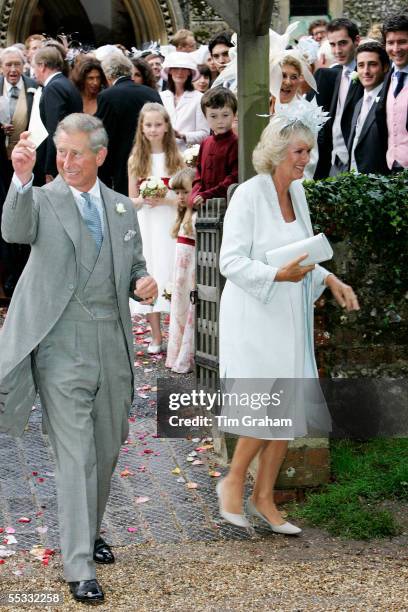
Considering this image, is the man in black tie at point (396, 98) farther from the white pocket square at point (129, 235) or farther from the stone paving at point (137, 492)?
the white pocket square at point (129, 235)

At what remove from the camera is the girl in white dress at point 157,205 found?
9.12m

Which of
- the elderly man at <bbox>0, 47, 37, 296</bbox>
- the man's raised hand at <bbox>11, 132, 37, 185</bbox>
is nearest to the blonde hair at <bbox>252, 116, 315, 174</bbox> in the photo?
the man's raised hand at <bbox>11, 132, 37, 185</bbox>

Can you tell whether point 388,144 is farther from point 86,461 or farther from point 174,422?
point 86,461

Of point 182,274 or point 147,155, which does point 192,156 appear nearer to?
point 147,155

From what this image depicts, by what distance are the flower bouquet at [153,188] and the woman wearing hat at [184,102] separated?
4.60 ft

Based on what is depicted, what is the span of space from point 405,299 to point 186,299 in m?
2.05

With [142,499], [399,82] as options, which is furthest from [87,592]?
[399,82]

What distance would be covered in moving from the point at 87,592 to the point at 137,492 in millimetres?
1469

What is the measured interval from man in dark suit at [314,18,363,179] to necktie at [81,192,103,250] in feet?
12.8

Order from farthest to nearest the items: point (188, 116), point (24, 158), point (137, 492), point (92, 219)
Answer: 1. point (188, 116)
2. point (137, 492)
3. point (92, 219)
4. point (24, 158)

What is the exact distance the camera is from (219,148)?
26.6 feet

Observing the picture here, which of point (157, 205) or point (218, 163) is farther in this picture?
point (157, 205)

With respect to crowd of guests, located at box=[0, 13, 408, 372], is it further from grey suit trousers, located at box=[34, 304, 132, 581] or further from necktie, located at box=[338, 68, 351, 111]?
grey suit trousers, located at box=[34, 304, 132, 581]

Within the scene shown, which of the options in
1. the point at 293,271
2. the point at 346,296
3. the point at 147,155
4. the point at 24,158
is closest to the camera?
the point at 24,158
